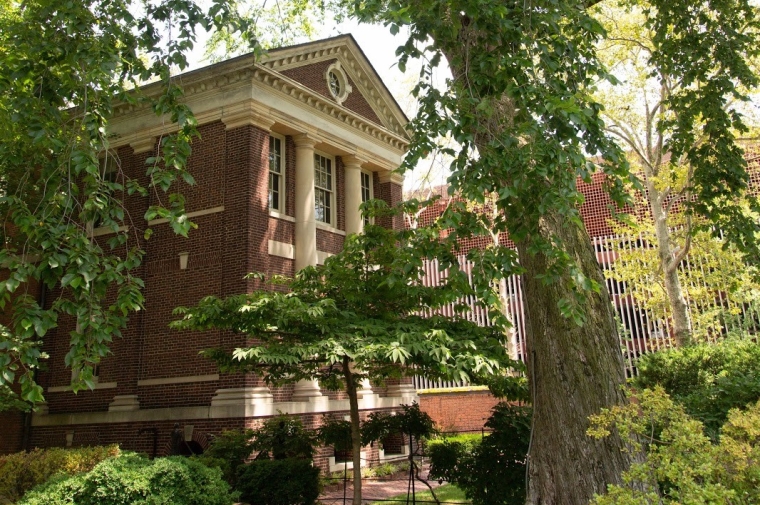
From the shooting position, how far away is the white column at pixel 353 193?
19.5m

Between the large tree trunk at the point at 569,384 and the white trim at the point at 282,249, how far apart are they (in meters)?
10.0

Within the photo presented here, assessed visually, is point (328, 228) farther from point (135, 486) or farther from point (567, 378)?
point (567, 378)

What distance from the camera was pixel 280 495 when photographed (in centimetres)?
1064

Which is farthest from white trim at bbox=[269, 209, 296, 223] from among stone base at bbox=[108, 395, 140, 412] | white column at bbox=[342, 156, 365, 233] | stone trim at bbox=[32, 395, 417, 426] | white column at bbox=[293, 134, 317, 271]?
stone base at bbox=[108, 395, 140, 412]

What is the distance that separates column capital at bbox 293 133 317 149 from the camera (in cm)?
1802

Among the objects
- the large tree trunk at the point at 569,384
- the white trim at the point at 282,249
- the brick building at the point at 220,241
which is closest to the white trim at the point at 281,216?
the brick building at the point at 220,241

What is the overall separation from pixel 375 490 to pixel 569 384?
8.83 meters

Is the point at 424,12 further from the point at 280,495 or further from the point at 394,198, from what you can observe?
the point at 394,198

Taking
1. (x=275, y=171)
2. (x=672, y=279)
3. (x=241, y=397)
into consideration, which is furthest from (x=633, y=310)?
(x=241, y=397)

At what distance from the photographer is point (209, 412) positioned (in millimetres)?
15086

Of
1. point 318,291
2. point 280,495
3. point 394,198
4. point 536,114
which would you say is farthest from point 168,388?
point 536,114

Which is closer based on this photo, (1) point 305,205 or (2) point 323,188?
(1) point 305,205

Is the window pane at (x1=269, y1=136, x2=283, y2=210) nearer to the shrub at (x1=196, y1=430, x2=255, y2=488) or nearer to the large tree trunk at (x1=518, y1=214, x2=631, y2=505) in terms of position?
the shrub at (x1=196, y1=430, x2=255, y2=488)

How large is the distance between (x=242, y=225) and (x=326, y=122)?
15.5 ft
